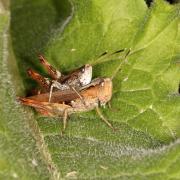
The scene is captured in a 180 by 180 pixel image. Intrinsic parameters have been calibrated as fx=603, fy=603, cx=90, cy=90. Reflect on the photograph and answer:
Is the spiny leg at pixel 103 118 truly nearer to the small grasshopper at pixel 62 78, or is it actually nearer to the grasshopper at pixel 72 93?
the grasshopper at pixel 72 93

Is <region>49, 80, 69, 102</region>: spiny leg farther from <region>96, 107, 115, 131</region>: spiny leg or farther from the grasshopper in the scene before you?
<region>96, 107, 115, 131</region>: spiny leg

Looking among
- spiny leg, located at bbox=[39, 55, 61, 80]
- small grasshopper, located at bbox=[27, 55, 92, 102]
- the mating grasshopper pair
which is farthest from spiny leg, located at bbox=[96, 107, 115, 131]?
spiny leg, located at bbox=[39, 55, 61, 80]

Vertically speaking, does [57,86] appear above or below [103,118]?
above

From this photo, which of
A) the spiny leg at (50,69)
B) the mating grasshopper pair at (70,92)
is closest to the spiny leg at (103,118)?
the mating grasshopper pair at (70,92)

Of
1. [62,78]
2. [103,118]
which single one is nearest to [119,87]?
[103,118]

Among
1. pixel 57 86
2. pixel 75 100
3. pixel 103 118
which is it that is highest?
pixel 57 86

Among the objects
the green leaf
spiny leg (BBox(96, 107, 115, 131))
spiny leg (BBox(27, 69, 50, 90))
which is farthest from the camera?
spiny leg (BBox(27, 69, 50, 90))

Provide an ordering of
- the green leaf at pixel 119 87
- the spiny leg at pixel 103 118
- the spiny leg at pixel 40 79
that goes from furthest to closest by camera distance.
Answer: the spiny leg at pixel 40 79 → the spiny leg at pixel 103 118 → the green leaf at pixel 119 87

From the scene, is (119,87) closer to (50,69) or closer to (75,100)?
(75,100)
